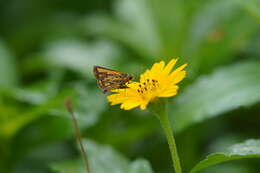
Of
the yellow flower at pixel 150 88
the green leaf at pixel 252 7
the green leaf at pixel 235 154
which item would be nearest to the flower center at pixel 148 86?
the yellow flower at pixel 150 88

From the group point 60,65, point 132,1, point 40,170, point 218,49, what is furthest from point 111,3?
point 40,170

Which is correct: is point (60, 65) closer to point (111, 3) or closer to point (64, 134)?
point (64, 134)

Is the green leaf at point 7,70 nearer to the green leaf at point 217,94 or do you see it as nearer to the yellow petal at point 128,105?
the green leaf at point 217,94

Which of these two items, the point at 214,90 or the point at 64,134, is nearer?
the point at 214,90

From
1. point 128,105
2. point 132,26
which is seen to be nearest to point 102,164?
point 128,105

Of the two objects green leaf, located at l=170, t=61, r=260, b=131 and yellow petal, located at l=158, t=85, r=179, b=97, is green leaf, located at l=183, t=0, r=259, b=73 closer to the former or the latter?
green leaf, located at l=170, t=61, r=260, b=131

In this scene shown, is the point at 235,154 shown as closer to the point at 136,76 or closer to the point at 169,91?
the point at 169,91
